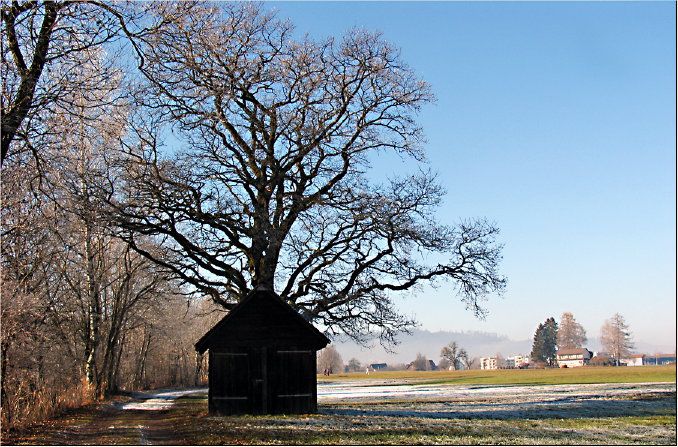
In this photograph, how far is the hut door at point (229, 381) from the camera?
1043 inches

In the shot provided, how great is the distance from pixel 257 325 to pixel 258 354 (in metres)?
1.07

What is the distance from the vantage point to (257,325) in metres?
26.4

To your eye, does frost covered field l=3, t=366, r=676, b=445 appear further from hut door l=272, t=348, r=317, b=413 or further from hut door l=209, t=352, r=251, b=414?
hut door l=272, t=348, r=317, b=413

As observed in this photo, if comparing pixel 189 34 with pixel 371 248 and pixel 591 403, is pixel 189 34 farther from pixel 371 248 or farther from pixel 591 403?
pixel 591 403

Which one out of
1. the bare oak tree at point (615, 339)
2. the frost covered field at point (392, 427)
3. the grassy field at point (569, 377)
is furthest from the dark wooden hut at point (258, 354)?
the bare oak tree at point (615, 339)

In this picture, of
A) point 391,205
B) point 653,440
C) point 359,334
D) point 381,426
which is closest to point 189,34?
point 381,426

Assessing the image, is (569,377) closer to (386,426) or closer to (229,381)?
(229,381)

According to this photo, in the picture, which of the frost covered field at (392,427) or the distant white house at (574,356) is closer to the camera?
the frost covered field at (392,427)

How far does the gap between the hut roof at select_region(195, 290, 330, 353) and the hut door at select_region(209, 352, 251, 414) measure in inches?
21.5

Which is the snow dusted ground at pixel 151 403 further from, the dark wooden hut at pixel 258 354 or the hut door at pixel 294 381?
the hut door at pixel 294 381

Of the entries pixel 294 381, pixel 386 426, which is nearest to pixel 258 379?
pixel 294 381

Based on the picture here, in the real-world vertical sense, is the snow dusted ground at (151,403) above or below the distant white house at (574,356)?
above

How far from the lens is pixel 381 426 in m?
21.2

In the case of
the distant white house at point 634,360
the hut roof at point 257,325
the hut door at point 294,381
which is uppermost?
the hut roof at point 257,325
